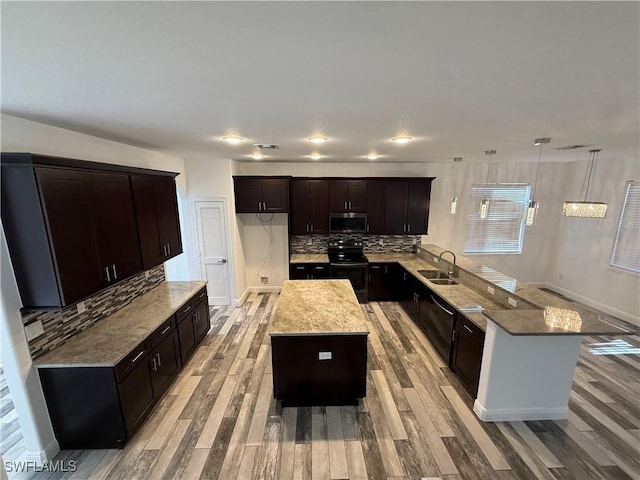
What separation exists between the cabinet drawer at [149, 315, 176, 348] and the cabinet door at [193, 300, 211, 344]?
586 millimetres

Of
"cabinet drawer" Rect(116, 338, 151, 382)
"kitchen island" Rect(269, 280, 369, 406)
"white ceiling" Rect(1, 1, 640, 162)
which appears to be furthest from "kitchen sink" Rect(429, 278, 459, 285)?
"cabinet drawer" Rect(116, 338, 151, 382)

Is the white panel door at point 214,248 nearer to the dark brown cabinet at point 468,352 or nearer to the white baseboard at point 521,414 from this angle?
the dark brown cabinet at point 468,352

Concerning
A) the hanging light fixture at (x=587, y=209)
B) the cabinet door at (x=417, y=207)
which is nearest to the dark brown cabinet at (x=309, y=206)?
the cabinet door at (x=417, y=207)

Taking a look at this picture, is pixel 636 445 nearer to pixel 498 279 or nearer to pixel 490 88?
pixel 498 279

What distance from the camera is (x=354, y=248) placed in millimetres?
5414

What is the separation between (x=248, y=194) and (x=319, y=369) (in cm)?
336

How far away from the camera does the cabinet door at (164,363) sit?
8.63ft

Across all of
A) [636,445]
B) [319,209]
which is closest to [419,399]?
[636,445]

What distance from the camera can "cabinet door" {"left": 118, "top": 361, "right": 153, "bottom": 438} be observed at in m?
2.21

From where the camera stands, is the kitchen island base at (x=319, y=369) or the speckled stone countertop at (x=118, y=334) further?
the kitchen island base at (x=319, y=369)

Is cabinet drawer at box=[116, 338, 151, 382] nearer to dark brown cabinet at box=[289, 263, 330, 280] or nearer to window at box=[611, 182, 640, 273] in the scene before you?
dark brown cabinet at box=[289, 263, 330, 280]

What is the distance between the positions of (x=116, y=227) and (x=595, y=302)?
7.54 metres

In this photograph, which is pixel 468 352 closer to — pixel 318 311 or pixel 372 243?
pixel 318 311

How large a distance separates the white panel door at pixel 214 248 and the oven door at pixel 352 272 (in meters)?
2.00
